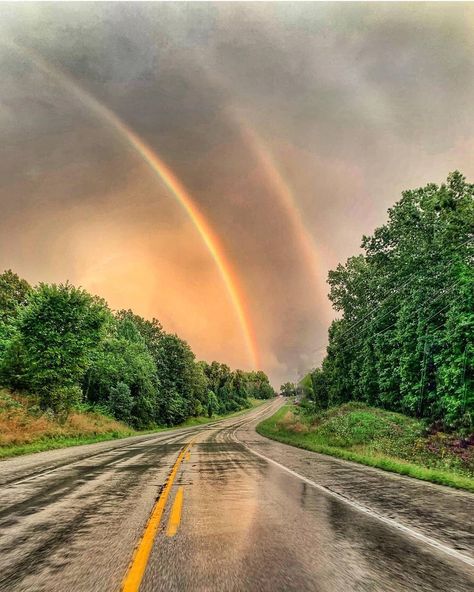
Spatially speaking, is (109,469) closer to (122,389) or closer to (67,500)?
(67,500)

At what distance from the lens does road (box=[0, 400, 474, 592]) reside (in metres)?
3.74

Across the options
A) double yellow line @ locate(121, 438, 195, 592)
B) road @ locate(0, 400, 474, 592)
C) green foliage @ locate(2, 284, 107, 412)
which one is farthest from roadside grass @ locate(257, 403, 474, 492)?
green foliage @ locate(2, 284, 107, 412)

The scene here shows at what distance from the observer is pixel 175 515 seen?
6.27 meters

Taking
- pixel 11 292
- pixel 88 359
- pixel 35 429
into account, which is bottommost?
pixel 35 429

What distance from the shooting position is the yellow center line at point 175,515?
17.8 ft

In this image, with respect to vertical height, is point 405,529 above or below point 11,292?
below

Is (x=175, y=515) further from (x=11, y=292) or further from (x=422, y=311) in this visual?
(x=11, y=292)

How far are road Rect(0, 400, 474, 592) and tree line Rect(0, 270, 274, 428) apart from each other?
2220cm

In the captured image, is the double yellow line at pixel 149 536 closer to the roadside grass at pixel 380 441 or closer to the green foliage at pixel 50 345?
the roadside grass at pixel 380 441

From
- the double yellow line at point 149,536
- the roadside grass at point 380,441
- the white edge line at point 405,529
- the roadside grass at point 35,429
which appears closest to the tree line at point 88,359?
the roadside grass at point 35,429

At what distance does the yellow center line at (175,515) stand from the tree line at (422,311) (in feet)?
70.4

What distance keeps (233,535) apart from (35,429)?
891 inches

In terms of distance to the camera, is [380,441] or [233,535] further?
[380,441]

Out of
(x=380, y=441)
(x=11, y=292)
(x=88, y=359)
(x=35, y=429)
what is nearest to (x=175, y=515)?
(x=35, y=429)
